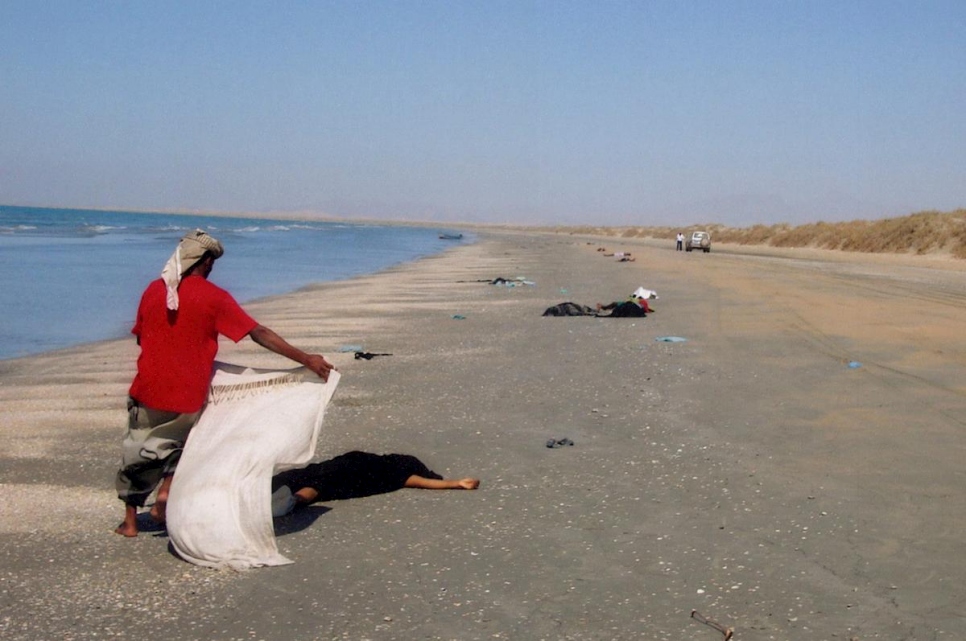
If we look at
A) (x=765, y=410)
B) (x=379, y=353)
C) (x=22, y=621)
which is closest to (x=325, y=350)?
(x=379, y=353)

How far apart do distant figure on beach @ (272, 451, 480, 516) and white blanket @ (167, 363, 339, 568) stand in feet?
2.22

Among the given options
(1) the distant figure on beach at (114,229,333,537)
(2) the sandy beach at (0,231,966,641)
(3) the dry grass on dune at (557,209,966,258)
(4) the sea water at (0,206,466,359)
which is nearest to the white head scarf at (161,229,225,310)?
(1) the distant figure on beach at (114,229,333,537)

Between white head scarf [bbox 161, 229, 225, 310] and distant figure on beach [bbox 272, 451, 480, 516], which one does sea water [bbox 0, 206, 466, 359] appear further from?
white head scarf [bbox 161, 229, 225, 310]

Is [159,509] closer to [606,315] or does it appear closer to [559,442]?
[559,442]

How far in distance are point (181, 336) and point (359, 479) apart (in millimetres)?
1523

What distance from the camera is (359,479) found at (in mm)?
6121

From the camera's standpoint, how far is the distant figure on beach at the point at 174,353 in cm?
514

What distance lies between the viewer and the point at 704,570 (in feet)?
15.6

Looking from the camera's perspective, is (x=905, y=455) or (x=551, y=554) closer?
(x=551, y=554)

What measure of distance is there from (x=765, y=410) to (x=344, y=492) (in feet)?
13.4

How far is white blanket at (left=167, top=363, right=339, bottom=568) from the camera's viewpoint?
4824 millimetres

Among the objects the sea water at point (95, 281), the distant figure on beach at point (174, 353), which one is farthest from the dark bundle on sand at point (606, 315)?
the distant figure on beach at point (174, 353)

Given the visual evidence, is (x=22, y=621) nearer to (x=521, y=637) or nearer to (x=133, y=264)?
(x=521, y=637)

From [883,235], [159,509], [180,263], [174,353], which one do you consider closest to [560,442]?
[159,509]
